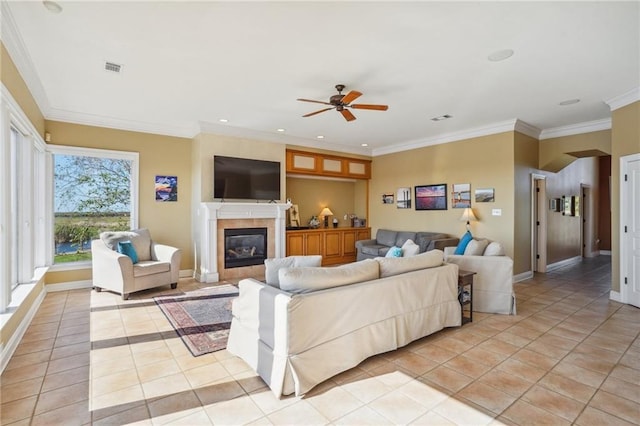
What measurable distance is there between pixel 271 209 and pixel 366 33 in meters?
4.19

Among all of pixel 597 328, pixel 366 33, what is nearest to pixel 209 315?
pixel 366 33

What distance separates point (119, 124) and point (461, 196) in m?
6.46

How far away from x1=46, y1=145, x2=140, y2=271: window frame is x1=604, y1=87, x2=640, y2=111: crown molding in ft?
24.5

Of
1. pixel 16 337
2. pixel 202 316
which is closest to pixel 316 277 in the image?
pixel 202 316

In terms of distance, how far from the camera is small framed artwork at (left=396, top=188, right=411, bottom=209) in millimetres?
7297

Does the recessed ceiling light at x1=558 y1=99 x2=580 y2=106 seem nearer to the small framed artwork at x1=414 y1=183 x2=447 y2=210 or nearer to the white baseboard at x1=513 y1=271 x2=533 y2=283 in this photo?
the small framed artwork at x1=414 y1=183 x2=447 y2=210

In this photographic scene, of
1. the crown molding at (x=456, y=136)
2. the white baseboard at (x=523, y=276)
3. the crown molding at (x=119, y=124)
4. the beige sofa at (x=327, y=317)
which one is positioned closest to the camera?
the beige sofa at (x=327, y=317)

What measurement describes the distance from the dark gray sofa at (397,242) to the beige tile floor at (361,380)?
2.40 meters

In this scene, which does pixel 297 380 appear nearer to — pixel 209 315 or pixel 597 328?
pixel 209 315

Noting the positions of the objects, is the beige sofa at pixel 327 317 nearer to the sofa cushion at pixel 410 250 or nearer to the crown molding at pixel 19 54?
the sofa cushion at pixel 410 250

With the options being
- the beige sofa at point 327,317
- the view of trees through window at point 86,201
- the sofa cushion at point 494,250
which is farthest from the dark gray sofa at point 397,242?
the view of trees through window at point 86,201

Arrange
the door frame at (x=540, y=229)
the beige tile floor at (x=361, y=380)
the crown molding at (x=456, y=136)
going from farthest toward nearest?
the door frame at (x=540, y=229) < the crown molding at (x=456, y=136) < the beige tile floor at (x=361, y=380)

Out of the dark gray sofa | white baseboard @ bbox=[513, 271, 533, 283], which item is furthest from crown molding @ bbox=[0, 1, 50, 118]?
white baseboard @ bbox=[513, 271, 533, 283]

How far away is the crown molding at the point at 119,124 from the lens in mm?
5016
